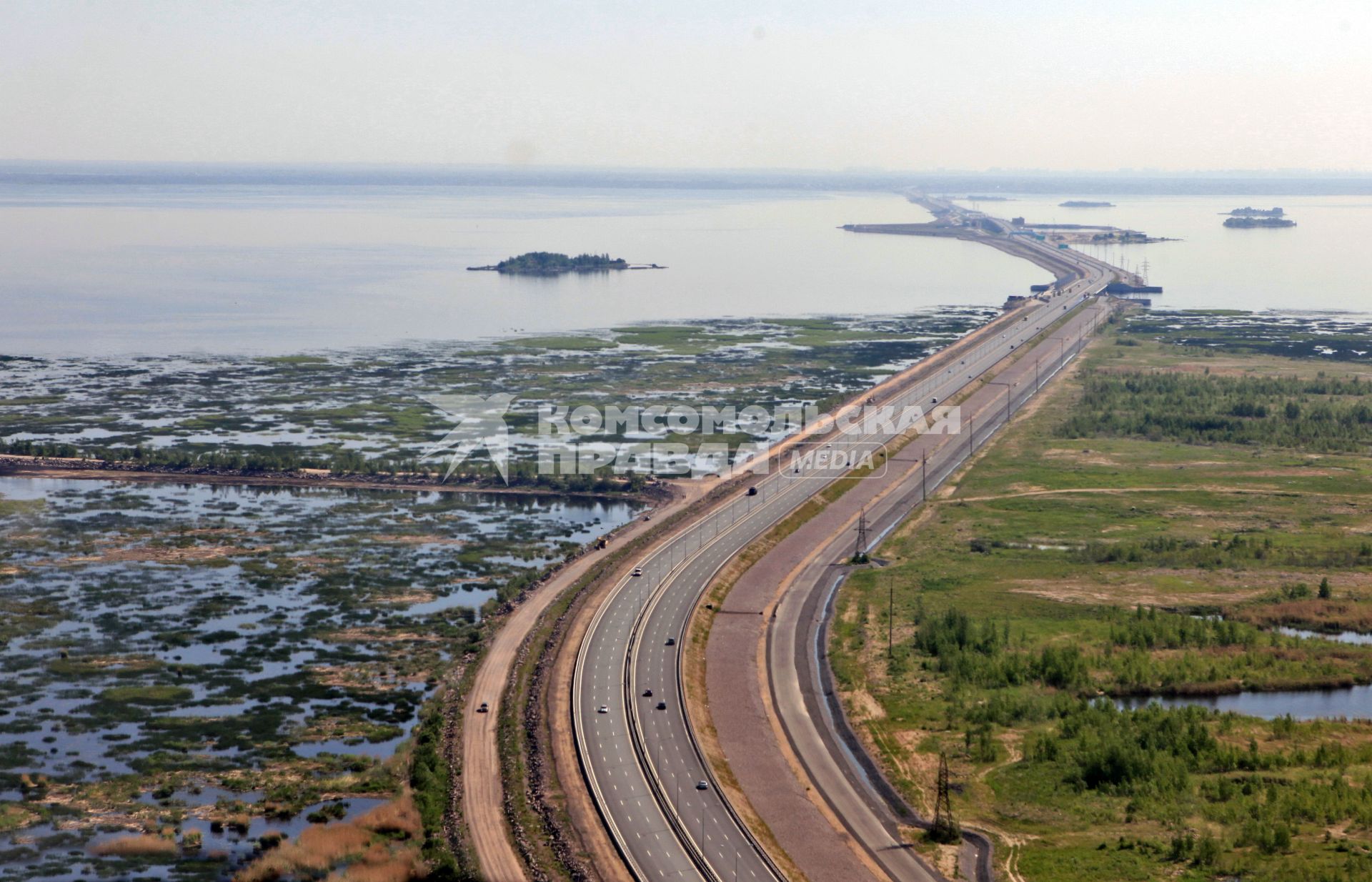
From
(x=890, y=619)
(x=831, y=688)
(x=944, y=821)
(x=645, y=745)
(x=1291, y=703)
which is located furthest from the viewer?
(x=890, y=619)

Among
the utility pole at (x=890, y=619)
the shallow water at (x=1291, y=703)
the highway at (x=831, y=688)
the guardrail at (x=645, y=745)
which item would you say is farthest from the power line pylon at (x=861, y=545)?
the shallow water at (x=1291, y=703)

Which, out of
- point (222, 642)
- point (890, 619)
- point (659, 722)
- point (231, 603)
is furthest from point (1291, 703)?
point (231, 603)

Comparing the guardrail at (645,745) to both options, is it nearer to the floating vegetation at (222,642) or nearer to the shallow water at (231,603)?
the floating vegetation at (222,642)

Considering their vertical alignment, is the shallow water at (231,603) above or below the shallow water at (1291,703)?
above

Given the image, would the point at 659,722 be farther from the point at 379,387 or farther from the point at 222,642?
the point at 379,387

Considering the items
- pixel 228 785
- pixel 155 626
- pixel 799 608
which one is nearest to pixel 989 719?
pixel 799 608

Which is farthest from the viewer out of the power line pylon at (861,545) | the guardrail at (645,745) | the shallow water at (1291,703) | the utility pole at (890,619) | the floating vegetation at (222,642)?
the power line pylon at (861,545)

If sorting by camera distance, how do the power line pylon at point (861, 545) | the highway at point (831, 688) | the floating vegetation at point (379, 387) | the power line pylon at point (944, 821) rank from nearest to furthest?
the power line pylon at point (944, 821)
the highway at point (831, 688)
the power line pylon at point (861, 545)
the floating vegetation at point (379, 387)

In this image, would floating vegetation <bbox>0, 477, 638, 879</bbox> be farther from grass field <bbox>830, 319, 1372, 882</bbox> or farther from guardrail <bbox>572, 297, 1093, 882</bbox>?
grass field <bbox>830, 319, 1372, 882</bbox>
